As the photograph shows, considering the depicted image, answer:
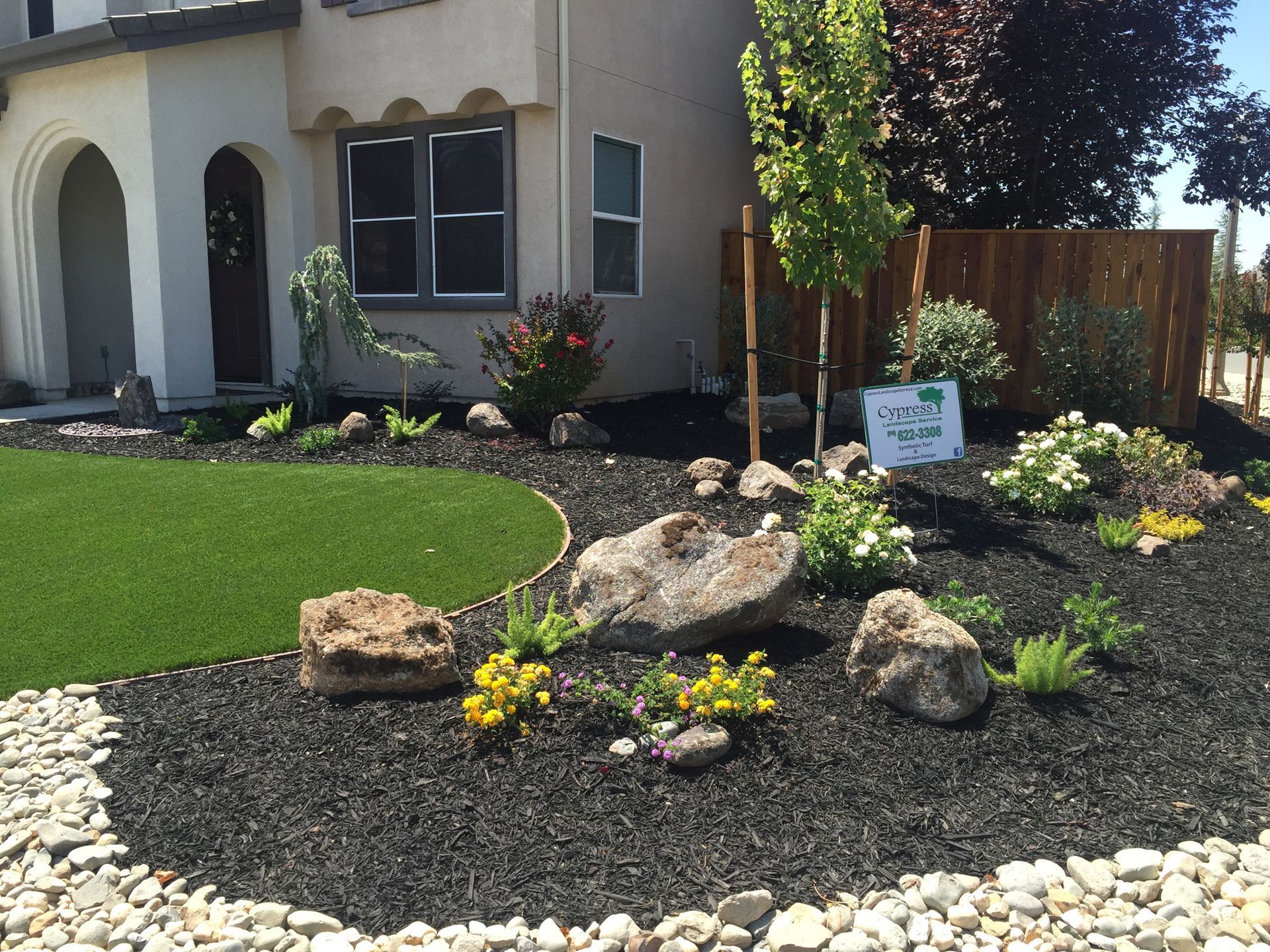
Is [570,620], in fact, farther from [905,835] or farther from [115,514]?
[115,514]

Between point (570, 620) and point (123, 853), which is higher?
point (570, 620)

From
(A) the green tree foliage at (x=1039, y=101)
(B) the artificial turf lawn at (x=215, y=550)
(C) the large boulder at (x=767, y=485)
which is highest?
(A) the green tree foliage at (x=1039, y=101)

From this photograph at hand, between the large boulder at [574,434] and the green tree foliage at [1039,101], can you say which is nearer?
the large boulder at [574,434]

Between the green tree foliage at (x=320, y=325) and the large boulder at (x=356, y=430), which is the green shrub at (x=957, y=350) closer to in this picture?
the green tree foliage at (x=320, y=325)

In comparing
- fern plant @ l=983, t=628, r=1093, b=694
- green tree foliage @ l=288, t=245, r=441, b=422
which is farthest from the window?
fern plant @ l=983, t=628, r=1093, b=694

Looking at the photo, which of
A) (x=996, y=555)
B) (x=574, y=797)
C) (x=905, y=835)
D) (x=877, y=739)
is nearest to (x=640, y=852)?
(x=574, y=797)

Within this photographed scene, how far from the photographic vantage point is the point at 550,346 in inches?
364

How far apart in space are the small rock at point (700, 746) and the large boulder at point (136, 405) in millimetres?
8320

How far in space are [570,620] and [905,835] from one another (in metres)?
1.85

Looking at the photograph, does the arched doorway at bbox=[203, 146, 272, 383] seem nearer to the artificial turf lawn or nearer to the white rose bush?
the artificial turf lawn

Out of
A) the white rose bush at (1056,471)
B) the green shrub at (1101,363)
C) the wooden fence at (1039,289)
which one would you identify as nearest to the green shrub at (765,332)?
the wooden fence at (1039,289)

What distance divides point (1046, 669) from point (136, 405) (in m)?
9.20

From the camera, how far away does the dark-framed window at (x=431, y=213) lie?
10.3 metres

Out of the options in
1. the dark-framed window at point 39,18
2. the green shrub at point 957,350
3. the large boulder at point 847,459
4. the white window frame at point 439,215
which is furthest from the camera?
the dark-framed window at point 39,18
